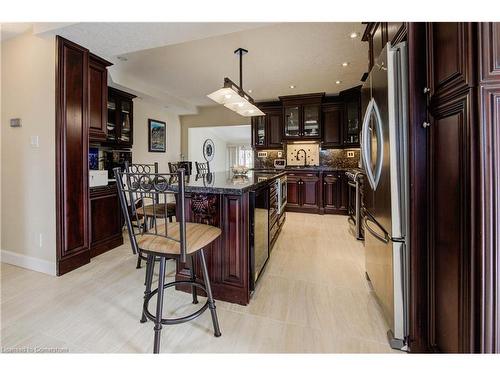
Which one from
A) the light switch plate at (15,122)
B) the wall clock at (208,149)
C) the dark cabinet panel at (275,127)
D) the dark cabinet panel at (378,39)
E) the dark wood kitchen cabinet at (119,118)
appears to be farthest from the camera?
the wall clock at (208,149)

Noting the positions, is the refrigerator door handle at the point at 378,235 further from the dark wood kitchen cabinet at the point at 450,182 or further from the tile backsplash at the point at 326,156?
the tile backsplash at the point at 326,156

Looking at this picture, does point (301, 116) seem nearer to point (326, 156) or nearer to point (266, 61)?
point (326, 156)

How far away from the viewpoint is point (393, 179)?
1304 mm

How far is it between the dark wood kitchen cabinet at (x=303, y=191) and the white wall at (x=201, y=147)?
2974 millimetres

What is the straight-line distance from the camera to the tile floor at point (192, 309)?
1.40 m

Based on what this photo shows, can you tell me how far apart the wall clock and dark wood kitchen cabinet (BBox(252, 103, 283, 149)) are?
2.24 m

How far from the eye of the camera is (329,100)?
533 centimetres

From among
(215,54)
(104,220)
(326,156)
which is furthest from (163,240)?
(326,156)

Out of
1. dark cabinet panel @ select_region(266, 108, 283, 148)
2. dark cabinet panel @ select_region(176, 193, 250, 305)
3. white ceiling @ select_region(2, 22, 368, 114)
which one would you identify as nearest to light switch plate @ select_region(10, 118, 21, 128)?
white ceiling @ select_region(2, 22, 368, 114)

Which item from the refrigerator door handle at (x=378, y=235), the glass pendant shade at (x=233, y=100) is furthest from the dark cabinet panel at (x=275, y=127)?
the refrigerator door handle at (x=378, y=235)

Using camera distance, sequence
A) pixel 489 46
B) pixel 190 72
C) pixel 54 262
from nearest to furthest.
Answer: pixel 489 46, pixel 54 262, pixel 190 72
